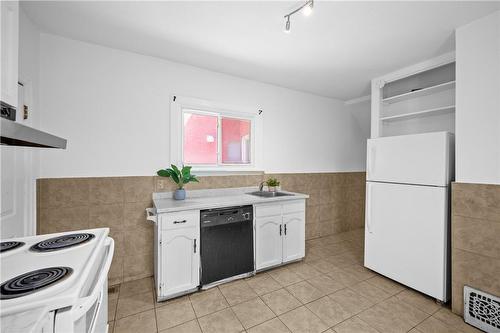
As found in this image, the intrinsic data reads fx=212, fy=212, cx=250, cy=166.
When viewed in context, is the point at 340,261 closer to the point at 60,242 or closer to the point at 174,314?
the point at 174,314

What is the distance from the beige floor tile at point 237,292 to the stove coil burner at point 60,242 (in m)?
1.39

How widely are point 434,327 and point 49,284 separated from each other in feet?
8.27

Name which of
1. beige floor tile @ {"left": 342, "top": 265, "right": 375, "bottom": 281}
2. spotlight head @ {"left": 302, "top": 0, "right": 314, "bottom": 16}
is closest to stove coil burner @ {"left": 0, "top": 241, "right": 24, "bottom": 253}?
spotlight head @ {"left": 302, "top": 0, "right": 314, "bottom": 16}

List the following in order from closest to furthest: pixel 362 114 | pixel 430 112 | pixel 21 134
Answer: pixel 21 134, pixel 430 112, pixel 362 114

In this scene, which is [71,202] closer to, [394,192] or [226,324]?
[226,324]

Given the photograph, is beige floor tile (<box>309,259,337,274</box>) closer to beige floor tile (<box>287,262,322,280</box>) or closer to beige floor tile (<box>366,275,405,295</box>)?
beige floor tile (<box>287,262,322,280</box>)

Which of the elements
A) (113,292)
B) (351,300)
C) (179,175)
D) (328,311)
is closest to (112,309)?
(113,292)

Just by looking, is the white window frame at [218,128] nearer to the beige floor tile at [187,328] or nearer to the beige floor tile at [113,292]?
the beige floor tile at [113,292]

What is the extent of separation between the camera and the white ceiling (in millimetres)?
1652

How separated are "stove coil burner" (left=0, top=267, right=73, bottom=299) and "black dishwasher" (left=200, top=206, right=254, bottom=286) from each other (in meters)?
1.36

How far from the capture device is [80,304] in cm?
65

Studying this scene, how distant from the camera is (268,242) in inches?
99.9

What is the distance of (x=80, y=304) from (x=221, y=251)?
5.44ft

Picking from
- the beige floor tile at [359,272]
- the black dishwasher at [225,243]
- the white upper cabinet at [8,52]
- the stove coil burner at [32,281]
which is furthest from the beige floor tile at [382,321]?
the white upper cabinet at [8,52]
